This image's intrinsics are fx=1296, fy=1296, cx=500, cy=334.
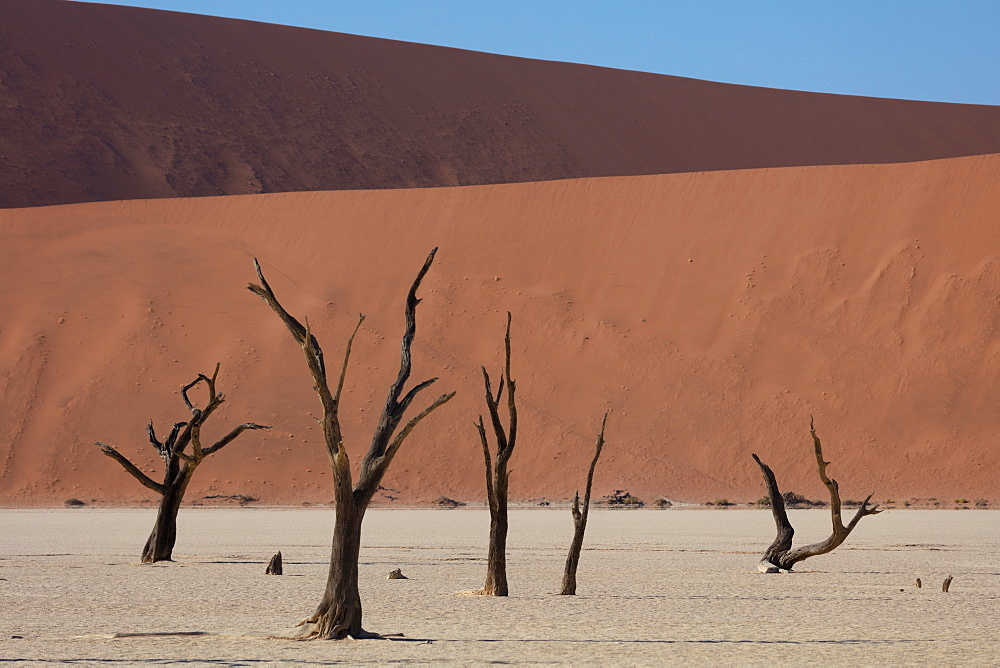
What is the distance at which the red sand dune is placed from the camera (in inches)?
1619

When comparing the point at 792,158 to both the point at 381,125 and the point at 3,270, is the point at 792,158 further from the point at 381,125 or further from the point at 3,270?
the point at 3,270

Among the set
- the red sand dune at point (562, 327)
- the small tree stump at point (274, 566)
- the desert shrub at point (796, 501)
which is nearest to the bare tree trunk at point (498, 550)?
the small tree stump at point (274, 566)

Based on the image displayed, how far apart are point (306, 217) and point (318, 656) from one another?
148 ft

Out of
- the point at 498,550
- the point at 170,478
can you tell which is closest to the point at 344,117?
the point at 170,478

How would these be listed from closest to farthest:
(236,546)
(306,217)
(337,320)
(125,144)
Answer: (236,546)
(337,320)
(306,217)
(125,144)

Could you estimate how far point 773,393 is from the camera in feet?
145

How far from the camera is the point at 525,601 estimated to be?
45.1ft

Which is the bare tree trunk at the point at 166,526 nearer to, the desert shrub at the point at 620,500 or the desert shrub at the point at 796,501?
the desert shrub at the point at 620,500

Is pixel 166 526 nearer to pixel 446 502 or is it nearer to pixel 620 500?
pixel 446 502

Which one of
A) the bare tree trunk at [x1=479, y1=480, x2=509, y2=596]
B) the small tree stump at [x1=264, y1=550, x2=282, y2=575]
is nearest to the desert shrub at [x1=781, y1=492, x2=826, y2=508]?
the small tree stump at [x1=264, y1=550, x2=282, y2=575]

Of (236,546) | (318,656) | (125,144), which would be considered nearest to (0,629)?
(318,656)

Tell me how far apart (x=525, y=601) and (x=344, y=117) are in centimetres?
6198

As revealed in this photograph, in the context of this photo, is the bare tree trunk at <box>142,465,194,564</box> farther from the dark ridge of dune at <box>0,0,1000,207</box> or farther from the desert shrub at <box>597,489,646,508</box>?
the dark ridge of dune at <box>0,0,1000,207</box>

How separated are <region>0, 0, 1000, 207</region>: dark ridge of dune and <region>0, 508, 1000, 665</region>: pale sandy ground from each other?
40.4 metres
